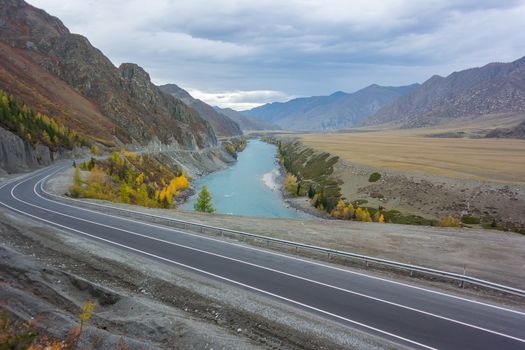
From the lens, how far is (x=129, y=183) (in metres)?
62.0

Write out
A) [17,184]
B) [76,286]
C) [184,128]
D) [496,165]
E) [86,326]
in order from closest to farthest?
[86,326]
[76,286]
[17,184]
[496,165]
[184,128]

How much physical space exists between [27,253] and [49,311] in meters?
7.19

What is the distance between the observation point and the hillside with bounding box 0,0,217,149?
4168 inches

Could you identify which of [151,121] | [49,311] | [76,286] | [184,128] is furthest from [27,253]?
[184,128]

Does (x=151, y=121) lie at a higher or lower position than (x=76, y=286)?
higher

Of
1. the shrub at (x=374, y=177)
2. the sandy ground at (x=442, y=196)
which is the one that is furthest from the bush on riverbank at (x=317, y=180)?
the shrub at (x=374, y=177)

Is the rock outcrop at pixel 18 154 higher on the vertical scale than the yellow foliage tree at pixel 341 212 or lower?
higher

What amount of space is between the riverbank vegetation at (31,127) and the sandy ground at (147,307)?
53.3 meters

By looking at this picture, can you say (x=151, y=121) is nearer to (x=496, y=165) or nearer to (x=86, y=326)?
(x=496, y=165)

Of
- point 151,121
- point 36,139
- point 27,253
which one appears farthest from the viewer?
point 151,121

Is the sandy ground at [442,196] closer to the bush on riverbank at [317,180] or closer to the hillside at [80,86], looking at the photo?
the bush on riverbank at [317,180]

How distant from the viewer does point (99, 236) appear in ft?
72.0

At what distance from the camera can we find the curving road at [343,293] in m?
11.4

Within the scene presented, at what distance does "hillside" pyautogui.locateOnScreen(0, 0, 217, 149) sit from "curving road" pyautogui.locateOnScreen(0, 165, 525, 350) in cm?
8815
